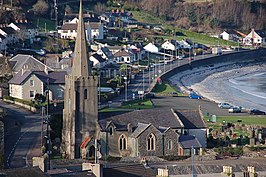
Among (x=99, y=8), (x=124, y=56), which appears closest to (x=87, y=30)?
(x=124, y=56)

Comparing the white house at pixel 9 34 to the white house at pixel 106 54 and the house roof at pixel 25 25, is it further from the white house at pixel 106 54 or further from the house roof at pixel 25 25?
the white house at pixel 106 54

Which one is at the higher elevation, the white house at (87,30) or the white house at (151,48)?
the white house at (87,30)

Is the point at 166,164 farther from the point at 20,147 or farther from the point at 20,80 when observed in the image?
the point at 20,80

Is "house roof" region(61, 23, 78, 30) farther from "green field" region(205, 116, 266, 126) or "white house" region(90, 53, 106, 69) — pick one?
"green field" region(205, 116, 266, 126)

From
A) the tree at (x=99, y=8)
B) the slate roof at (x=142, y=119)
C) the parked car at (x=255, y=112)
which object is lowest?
the parked car at (x=255, y=112)

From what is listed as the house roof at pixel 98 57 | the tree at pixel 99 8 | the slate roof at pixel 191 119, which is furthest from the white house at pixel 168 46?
the slate roof at pixel 191 119
